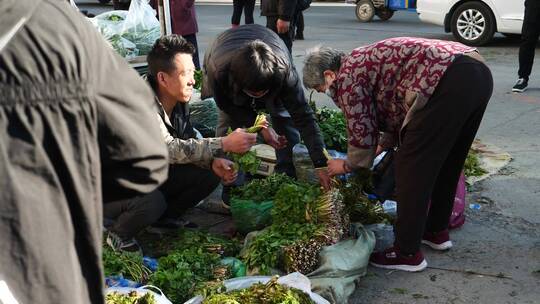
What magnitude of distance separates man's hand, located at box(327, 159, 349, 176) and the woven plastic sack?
0.42m

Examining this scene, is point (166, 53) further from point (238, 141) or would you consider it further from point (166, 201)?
point (166, 201)

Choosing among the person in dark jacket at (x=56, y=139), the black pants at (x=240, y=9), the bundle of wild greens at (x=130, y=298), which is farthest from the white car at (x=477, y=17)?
the person in dark jacket at (x=56, y=139)

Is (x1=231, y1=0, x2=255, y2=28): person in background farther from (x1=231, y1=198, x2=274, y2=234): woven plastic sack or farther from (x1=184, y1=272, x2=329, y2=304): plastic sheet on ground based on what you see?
(x1=184, y1=272, x2=329, y2=304): plastic sheet on ground

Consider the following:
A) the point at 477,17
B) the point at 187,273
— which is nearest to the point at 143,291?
the point at 187,273

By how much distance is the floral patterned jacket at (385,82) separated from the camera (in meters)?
3.16

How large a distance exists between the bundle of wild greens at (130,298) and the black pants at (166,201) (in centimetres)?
92

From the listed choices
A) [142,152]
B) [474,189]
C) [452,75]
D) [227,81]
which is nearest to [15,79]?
[142,152]

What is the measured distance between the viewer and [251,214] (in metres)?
3.94

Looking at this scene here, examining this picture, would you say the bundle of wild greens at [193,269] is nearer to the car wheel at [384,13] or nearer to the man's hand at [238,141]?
the man's hand at [238,141]

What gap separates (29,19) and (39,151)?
9.2 inches

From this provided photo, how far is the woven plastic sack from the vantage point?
3.91 meters

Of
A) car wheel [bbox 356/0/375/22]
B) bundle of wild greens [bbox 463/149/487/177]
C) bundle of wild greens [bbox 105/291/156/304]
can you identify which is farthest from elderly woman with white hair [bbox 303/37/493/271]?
→ car wheel [bbox 356/0/375/22]

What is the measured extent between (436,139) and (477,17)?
8.39m

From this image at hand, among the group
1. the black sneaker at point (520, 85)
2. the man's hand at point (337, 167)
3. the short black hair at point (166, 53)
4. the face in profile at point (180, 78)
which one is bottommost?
the black sneaker at point (520, 85)
